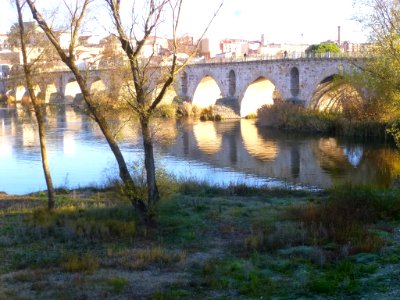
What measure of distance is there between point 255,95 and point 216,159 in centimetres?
1880

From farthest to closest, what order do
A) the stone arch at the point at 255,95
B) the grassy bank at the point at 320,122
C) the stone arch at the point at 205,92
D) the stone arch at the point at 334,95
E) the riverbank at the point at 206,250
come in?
the stone arch at the point at 205,92
the stone arch at the point at 255,95
the stone arch at the point at 334,95
the grassy bank at the point at 320,122
the riverbank at the point at 206,250

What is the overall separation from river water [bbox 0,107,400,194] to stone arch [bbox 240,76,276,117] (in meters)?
8.91

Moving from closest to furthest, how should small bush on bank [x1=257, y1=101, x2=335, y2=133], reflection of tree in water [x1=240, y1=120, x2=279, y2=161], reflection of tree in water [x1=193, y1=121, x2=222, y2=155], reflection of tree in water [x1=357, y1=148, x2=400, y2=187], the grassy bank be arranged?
1. reflection of tree in water [x1=357, y1=148, x2=400, y2=187]
2. reflection of tree in water [x1=240, y1=120, x2=279, y2=161]
3. reflection of tree in water [x1=193, y1=121, x2=222, y2=155]
4. the grassy bank
5. small bush on bank [x1=257, y1=101, x2=335, y2=133]

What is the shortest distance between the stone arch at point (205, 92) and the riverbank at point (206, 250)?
32652 mm

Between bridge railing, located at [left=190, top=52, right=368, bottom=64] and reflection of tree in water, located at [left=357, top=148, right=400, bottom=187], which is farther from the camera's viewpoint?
bridge railing, located at [left=190, top=52, right=368, bottom=64]

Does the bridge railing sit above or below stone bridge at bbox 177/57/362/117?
above

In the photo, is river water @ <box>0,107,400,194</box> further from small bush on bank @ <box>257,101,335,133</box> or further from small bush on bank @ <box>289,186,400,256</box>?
small bush on bank @ <box>289,186,400,256</box>

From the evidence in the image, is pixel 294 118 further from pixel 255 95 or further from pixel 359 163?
pixel 359 163

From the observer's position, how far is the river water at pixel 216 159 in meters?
16.1

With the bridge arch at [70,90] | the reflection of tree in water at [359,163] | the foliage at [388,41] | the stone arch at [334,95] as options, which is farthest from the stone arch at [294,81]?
the bridge arch at [70,90]

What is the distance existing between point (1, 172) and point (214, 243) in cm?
1199

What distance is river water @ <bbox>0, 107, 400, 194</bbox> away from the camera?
16109 millimetres

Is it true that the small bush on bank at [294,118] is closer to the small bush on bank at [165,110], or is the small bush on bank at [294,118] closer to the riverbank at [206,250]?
the riverbank at [206,250]

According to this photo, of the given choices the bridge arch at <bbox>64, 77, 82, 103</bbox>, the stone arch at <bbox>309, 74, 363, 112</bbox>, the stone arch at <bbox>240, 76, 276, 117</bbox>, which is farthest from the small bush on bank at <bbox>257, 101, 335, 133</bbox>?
the bridge arch at <bbox>64, 77, 82, 103</bbox>
